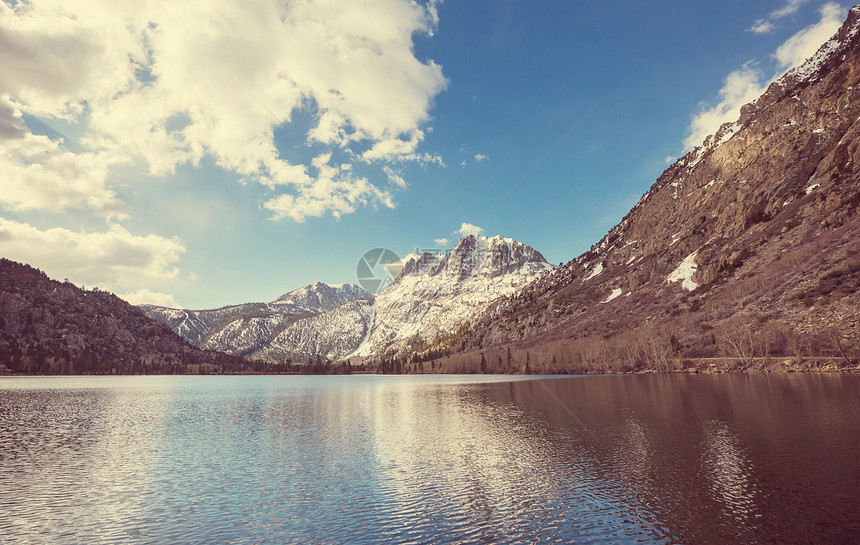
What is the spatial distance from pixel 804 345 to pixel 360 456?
157 meters

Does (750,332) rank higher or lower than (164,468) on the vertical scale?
higher

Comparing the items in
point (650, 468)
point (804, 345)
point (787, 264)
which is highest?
point (787, 264)

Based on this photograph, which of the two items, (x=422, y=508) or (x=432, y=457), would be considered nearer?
(x=422, y=508)

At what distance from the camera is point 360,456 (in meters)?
38.9

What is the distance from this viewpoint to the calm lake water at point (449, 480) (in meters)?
21.4

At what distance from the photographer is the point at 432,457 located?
1486 inches

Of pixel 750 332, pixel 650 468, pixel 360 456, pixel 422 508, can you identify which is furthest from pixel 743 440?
pixel 750 332

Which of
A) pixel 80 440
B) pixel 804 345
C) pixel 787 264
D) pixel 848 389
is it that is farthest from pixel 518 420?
pixel 787 264

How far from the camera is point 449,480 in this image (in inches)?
1203

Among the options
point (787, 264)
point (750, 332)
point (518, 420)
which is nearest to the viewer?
point (518, 420)

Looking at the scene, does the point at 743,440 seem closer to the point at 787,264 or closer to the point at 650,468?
the point at 650,468

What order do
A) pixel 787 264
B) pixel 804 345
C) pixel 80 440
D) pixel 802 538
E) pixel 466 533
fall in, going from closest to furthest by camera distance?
pixel 802 538, pixel 466 533, pixel 80 440, pixel 804 345, pixel 787 264

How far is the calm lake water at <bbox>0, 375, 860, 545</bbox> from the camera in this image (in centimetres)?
2136

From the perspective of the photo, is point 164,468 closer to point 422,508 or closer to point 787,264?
point 422,508
